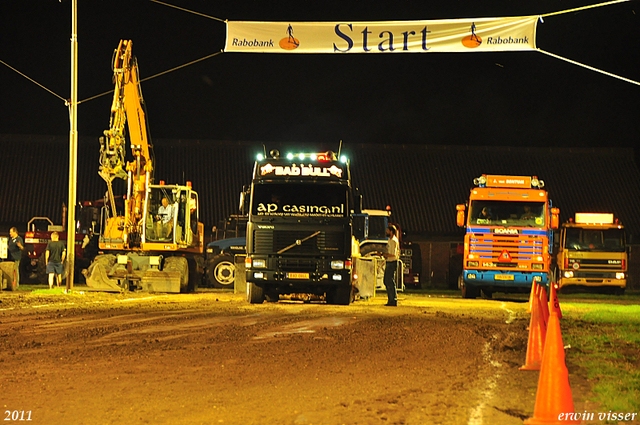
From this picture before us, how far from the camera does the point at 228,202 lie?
142ft

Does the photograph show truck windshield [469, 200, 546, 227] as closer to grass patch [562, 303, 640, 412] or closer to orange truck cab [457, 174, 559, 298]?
orange truck cab [457, 174, 559, 298]

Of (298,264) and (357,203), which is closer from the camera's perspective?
(298,264)

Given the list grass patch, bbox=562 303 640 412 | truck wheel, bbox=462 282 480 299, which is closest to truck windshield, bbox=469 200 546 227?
truck wheel, bbox=462 282 480 299

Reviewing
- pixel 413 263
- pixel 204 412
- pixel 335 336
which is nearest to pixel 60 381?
pixel 204 412

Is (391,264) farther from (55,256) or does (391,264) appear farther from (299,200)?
(55,256)

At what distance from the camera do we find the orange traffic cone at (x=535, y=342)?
1007cm

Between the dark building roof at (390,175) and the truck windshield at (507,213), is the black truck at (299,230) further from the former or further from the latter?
the dark building roof at (390,175)

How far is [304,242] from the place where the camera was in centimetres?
1977

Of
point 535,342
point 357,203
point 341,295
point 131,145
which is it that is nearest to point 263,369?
point 535,342

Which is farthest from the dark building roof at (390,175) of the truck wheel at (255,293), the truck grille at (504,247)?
the truck wheel at (255,293)

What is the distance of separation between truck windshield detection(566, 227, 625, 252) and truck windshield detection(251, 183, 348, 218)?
51.1ft

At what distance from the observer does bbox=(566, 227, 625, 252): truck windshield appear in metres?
31.6

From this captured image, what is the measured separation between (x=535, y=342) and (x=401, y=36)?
34.5 feet

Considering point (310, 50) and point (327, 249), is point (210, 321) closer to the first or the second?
point (327, 249)
